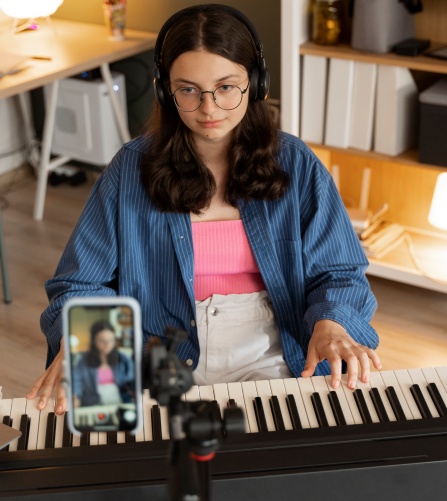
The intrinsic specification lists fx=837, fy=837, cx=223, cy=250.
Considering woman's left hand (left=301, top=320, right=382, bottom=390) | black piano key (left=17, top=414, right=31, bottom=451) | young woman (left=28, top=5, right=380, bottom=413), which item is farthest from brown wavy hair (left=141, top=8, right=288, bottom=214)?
black piano key (left=17, top=414, right=31, bottom=451)

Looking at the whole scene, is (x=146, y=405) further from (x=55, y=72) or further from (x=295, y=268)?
(x=55, y=72)

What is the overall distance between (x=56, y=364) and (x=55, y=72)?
201cm

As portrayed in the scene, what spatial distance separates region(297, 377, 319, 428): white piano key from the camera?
1228 millimetres

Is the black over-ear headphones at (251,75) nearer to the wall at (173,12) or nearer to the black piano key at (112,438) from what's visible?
the black piano key at (112,438)

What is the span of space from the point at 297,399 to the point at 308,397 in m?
0.02

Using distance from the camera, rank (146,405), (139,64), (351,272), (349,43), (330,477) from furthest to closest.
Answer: (139,64), (349,43), (351,272), (146,405), (330,477)

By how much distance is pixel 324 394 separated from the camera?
4.25 ft

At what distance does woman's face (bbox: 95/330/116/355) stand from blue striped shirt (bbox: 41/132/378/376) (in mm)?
811

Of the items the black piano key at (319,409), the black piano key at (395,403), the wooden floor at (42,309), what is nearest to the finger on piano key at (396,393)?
the black piano key at (395,403)

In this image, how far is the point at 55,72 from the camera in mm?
3105

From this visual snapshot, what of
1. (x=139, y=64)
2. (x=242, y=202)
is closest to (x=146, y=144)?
(x=242, y=202)

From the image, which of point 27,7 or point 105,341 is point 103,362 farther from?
point 27,7

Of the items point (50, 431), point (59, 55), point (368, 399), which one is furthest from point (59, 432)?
point (59, 55)

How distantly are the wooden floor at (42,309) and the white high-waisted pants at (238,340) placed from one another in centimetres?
113
